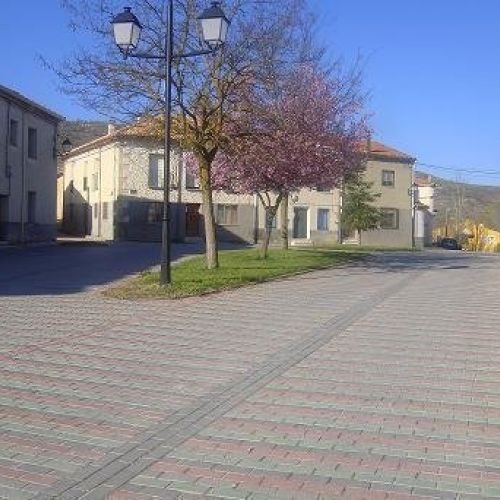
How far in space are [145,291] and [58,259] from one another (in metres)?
10.7

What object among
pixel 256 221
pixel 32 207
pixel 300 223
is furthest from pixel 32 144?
pixel 300 223

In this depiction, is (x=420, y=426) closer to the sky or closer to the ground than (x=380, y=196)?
closer to the ground

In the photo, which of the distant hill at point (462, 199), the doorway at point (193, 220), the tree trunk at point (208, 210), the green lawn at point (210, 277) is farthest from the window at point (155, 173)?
the distant hill at point (462, 199)

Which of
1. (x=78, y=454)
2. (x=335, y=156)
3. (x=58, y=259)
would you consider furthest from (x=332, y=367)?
(x=58, y=259)

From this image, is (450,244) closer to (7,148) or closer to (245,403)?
(7,148)

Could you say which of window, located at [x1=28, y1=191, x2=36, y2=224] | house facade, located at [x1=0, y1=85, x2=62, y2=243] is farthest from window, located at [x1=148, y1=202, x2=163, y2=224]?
window, located at [x1=28, y1=191, x2=36, y2=224]

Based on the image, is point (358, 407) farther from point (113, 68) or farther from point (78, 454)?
point (113, 68)

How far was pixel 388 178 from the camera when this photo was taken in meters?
56.1

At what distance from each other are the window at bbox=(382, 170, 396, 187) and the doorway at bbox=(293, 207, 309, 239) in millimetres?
8174

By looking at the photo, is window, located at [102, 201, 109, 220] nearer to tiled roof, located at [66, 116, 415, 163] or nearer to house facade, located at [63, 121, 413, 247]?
house facade, located at [63, 121, 413, 247]

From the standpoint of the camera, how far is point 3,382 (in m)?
7.27

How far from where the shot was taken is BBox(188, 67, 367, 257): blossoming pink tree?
18.7 metres

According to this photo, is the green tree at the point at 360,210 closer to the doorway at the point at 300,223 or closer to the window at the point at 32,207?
the doorway at the point at 300,223

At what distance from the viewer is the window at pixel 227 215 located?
155ft
